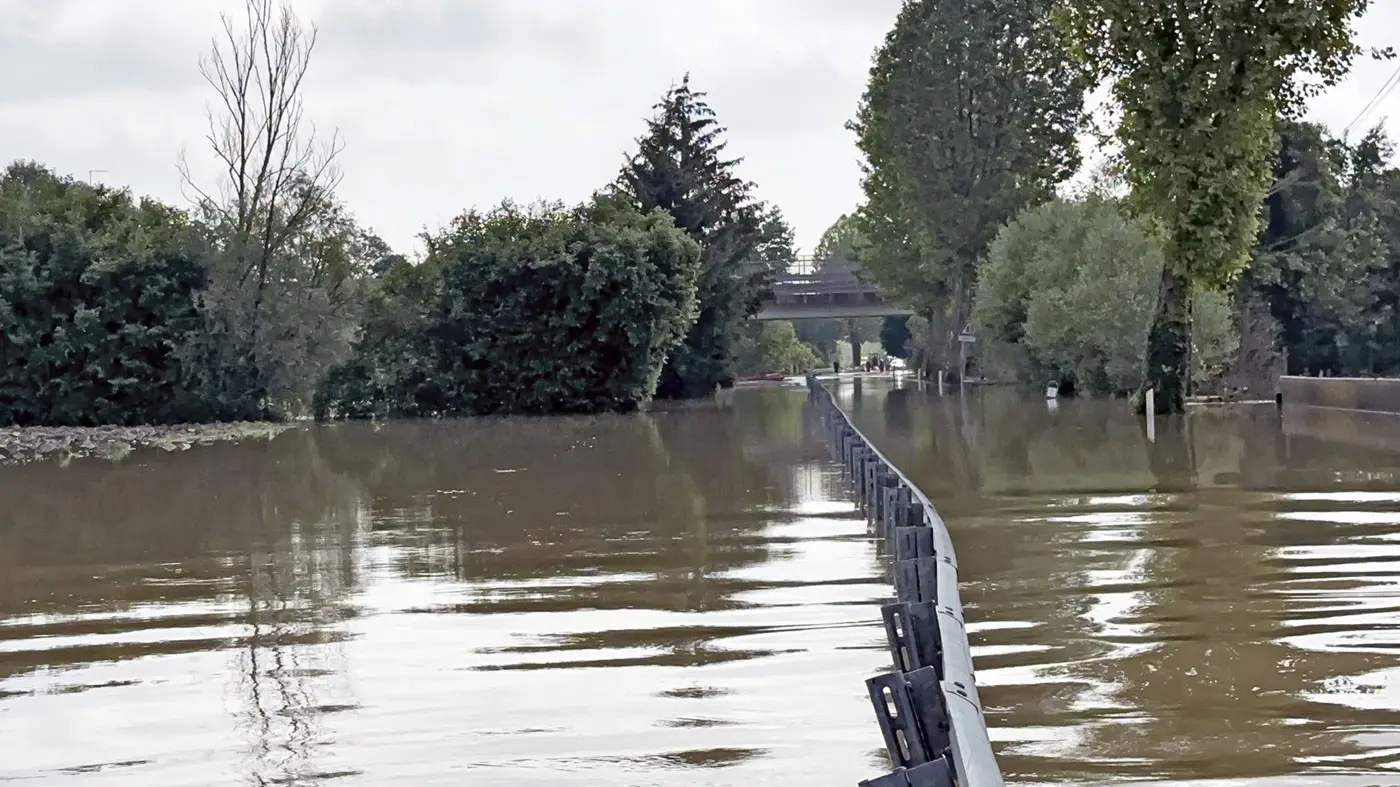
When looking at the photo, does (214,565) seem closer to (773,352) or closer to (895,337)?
(773,352)

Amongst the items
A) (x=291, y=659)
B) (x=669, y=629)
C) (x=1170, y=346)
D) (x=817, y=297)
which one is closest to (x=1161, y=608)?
(x=669, y=629)

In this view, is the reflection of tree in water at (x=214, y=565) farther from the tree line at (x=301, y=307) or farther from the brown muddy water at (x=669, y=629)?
the tree line at (x=301, y=307)

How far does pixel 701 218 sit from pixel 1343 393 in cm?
3099

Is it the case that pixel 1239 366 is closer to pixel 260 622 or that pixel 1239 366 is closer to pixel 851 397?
pixel 851 397

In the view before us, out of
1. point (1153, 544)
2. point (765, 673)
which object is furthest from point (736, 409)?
point (765, 673)

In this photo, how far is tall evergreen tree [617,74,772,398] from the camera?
7406 centimetres

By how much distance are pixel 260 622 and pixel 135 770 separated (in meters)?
5.28

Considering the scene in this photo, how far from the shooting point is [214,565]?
1875 cm

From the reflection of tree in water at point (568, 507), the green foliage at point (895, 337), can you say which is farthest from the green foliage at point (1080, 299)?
the green foliage at point (895, 337)

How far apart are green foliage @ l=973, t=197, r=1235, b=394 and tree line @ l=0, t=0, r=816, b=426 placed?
12318 millimetres

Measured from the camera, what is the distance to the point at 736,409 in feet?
211

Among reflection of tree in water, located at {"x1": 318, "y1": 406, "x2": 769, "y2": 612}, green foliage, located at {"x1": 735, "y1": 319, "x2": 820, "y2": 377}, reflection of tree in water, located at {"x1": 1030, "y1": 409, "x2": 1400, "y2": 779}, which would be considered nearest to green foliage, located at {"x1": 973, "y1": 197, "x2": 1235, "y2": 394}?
reflection of tree in water, located at {"x1": 318, "y1": 406, "x2": 769, "y2": 612}

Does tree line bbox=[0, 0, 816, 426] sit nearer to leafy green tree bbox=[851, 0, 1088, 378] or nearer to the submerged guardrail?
leafy green tree bbox=[851, 0, 1088, 378]

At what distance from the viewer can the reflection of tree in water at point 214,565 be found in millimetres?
11789
